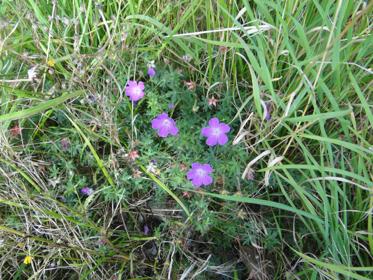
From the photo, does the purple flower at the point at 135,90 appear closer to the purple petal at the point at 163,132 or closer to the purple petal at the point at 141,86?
the purple petal at the point at 141,86

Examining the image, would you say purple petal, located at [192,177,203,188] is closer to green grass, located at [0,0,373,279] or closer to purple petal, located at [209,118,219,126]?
green grass, located at [0,0,373,279]


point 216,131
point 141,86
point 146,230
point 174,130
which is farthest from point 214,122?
point 146,230

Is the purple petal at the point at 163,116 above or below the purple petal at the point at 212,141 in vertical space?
above

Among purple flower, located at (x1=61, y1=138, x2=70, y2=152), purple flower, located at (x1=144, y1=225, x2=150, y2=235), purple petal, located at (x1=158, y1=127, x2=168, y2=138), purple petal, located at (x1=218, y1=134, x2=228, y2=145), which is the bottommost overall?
purple flower, located at (x1=144, y1=225, x2=150, y2=235)

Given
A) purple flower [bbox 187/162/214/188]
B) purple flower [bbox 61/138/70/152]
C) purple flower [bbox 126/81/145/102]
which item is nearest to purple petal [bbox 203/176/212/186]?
purple flower [bbox 187/162/214/188]

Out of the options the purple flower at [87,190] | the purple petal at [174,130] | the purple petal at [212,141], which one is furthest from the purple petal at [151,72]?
the purple flower at [87,190]

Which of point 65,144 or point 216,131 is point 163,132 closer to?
point 216,131

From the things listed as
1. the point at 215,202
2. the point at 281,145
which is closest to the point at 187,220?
the point at 215,202
